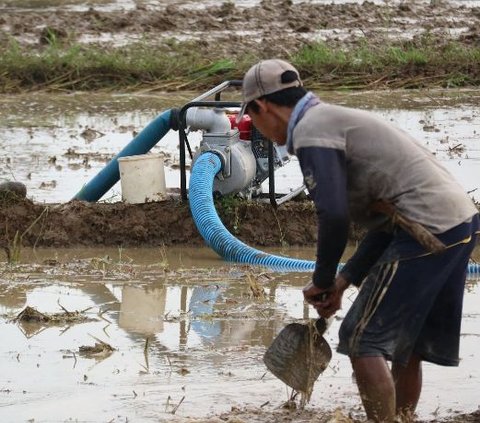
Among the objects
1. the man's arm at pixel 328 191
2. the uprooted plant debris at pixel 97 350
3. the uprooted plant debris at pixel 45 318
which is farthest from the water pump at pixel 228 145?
the man's arm at pixel 328 191

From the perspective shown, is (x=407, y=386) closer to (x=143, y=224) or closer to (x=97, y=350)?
(x=97, y=350)

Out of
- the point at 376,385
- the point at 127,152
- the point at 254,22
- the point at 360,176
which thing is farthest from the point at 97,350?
the point at 254,22

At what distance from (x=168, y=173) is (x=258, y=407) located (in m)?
4.82

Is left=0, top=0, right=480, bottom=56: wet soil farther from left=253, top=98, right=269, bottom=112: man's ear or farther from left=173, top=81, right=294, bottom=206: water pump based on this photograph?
left=253, top=98, right=269, bottom=112: man's ear

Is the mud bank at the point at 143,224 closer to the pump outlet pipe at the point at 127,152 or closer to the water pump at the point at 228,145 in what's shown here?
the water pump at the point at 228,145

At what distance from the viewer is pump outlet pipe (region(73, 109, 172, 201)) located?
8.34 m

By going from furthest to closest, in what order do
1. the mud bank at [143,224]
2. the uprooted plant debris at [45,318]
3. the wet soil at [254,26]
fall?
the wet soil at [254,26]
the mud bank at [143,224]
the uprooted plant debris at [45,318]

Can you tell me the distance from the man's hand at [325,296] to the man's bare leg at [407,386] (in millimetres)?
360

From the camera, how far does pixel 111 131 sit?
452 inches

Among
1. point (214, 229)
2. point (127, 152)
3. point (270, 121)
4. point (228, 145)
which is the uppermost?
point (270, 121)

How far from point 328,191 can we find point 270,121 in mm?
418

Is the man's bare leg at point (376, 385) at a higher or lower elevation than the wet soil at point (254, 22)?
lower

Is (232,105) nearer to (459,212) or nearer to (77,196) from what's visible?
(77,196)

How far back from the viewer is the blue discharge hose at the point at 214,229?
735 centimetres
